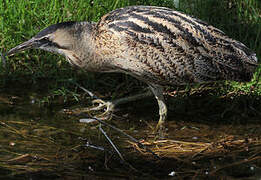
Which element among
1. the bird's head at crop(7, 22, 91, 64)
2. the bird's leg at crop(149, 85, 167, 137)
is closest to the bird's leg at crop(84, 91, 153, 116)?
the bird's leg at crop(149, 85, 167, 137)

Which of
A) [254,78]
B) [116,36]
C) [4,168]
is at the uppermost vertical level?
[116,36]

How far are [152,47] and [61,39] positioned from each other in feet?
2.59

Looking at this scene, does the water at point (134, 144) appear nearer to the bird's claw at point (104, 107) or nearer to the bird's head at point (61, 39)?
the bird's claw at point (104, 107)

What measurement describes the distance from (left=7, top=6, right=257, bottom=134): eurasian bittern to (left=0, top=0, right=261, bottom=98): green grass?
55cm

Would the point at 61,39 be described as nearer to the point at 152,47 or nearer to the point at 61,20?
the point at 152,47

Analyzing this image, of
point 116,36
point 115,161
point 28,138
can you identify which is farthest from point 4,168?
point 116,36

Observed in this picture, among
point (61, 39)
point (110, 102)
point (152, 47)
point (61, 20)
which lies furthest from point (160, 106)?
point (61, 20)

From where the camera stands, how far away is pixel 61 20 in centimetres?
489

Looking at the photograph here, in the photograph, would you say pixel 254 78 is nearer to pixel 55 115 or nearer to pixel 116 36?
pixel 116 36

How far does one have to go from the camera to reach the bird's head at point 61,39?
400cm

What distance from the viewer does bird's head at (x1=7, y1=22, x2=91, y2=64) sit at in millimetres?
3998

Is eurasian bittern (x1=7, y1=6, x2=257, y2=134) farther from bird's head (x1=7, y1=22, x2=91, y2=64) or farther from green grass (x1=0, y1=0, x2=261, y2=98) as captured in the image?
green grass (x1=0, y1=0, x2=261, y2=98)

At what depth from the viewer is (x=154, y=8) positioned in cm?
407

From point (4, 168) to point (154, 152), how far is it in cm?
111
